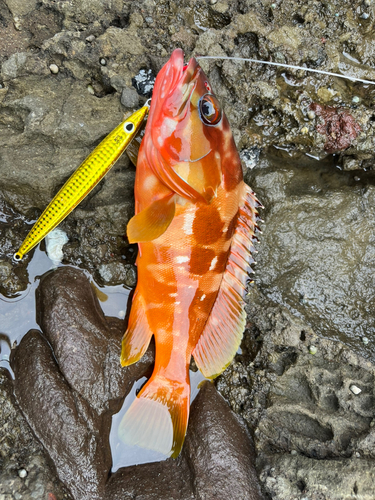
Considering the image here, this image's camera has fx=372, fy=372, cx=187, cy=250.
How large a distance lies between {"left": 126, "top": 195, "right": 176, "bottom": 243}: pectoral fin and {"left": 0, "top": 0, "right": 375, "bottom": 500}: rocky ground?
548 mm

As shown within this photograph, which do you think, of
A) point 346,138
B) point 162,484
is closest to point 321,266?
point 346,138

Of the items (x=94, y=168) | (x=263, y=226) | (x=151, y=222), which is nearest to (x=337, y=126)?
(x=263, y=226)

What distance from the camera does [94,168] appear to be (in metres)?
2.96

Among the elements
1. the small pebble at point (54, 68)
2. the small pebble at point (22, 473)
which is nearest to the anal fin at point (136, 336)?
the small pebble at point (22, 473)

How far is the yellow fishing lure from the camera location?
2955 mm

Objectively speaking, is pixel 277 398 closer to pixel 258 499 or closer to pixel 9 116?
pixel 258 499

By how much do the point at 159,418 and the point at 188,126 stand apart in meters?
2.42

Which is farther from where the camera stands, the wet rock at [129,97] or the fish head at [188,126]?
the wet rock at [129,97]

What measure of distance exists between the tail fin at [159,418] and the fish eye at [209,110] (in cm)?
218

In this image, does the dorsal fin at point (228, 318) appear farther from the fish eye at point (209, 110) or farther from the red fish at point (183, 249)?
the fish eye at point (209, 110)

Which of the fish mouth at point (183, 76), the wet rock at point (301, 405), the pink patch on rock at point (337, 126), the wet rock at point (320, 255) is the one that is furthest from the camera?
the wet rock at point (320, 255)

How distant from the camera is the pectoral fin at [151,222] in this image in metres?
2.78

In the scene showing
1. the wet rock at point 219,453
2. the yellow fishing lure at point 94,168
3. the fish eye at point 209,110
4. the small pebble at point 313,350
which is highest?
the fish eye at point 209,110

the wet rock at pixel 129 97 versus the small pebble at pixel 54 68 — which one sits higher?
the small pebble at pixel 54 68
